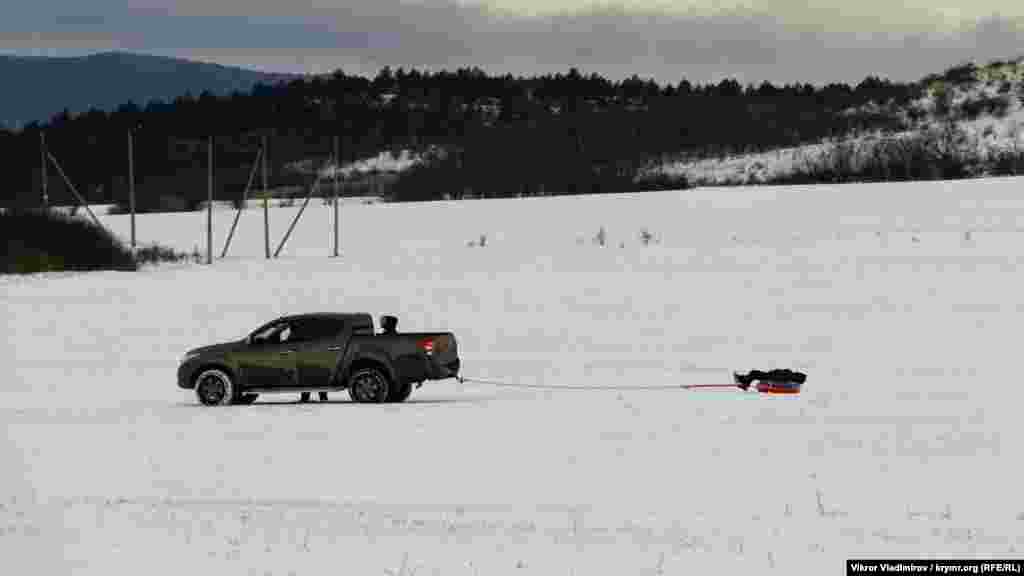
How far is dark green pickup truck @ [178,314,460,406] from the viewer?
21.8m

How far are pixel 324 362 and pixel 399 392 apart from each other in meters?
1.14

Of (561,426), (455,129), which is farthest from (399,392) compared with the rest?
(455,129)

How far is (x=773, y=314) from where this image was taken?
34.5 metres

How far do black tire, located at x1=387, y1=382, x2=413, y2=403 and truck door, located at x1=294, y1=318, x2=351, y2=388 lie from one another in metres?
0.89

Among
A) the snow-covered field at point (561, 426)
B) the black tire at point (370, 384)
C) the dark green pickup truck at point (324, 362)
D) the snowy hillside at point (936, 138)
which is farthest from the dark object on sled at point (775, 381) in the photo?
the snowy hillside at point (936, 138)

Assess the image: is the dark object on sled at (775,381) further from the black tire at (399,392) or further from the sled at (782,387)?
the black tire at (399,392)

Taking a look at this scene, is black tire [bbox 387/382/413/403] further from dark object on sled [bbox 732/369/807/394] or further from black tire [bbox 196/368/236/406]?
dark object on sled [bbox 732/369/807/394]

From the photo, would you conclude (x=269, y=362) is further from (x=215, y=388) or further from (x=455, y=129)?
(x=455, y=129)

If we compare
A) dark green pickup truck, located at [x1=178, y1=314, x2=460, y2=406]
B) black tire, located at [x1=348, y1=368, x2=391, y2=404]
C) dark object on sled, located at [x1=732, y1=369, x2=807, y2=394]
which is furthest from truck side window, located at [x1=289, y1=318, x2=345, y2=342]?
dark object on sled, located at [x1=732, y1=369, x2=807, y2=394]

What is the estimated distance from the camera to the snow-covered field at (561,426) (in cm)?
1186

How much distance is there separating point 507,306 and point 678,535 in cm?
2566

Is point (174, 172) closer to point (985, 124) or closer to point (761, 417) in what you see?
point (985, 124)

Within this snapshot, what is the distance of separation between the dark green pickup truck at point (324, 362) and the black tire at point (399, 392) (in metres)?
0.01

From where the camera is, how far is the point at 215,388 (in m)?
22.7
